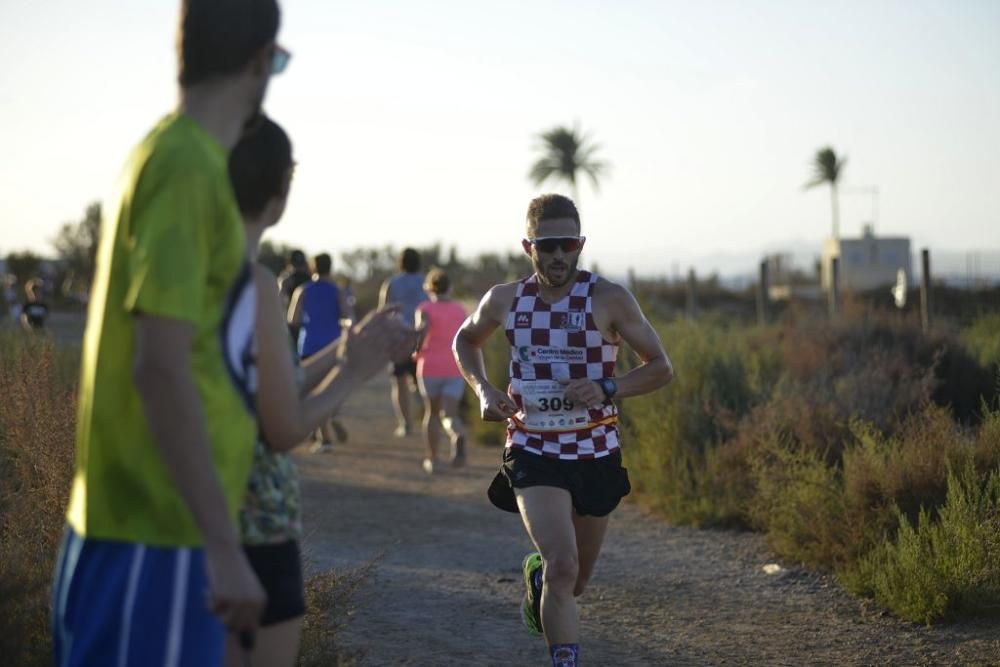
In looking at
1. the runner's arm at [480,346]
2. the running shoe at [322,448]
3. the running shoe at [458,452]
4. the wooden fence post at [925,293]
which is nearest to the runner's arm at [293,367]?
the runner's arm at [480,346]

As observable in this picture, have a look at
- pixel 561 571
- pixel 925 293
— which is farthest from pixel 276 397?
pixel 925 293

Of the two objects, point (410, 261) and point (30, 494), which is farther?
point (410, 261)

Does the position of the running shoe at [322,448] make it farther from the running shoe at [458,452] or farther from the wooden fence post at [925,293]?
the wooden fence post at [925,293]

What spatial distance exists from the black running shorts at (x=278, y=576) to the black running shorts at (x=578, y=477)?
228 centimetres

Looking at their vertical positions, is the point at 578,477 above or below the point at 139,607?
below

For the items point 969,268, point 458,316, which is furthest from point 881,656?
point 969,268

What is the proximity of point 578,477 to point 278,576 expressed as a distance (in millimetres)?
2421

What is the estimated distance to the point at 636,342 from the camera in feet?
17.8

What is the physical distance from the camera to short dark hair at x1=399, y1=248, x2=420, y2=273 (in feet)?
44.7

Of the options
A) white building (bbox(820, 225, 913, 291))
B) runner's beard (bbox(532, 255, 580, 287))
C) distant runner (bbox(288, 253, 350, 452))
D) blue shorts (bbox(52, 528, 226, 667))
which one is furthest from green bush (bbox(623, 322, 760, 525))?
white building (bbox(820, 225, 913, 291))

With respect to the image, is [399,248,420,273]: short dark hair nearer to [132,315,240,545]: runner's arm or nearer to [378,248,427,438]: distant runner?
[378,248,427,438]: distant runner

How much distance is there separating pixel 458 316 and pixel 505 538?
335 cm

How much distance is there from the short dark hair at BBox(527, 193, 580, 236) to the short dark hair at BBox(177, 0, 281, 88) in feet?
9.54

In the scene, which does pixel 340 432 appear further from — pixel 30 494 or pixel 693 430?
pixel 30 494
